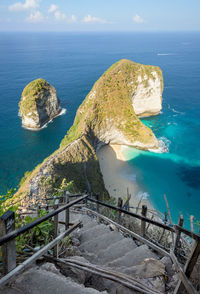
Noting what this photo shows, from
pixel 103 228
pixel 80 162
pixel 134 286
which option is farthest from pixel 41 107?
pixel 134 286

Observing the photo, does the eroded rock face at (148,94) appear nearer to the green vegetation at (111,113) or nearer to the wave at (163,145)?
the green vegetation at (111,113)

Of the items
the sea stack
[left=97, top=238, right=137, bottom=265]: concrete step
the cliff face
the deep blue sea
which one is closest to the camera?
[left=97, top=238, right=137, bottom=265]: concrete step

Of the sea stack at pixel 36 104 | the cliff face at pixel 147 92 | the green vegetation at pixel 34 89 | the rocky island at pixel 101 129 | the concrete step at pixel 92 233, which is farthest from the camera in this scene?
the cliff face at pixel 147 92

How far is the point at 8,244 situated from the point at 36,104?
176 ft

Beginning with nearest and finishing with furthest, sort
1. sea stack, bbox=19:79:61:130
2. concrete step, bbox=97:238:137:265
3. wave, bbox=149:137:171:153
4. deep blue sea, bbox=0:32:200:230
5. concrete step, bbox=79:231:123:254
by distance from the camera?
concrete step, bbox=97:238:137:265 < concrete step, bbox=79:231:123:254 < deep blue sea, bbox=0:32:200:230 < wave, bbox=149:137:171:153 < sea stack, bbox=19:79:61:130

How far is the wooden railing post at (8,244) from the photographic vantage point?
2801 mm

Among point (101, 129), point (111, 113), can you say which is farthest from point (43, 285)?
point (111, 113)

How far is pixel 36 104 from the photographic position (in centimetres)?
5334

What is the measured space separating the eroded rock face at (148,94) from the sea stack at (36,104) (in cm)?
2195

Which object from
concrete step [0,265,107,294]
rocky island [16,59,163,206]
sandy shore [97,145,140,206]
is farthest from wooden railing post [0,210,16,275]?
sandy shore [97,145,140,206]

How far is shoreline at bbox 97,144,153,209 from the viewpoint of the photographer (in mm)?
33594

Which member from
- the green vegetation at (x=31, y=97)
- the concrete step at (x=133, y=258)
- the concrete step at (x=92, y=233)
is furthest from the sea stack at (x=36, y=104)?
the concrete step at (x=133, y=258)

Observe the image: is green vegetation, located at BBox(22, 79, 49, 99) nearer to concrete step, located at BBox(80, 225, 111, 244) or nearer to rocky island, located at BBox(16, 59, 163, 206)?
rocky island, located at BBox(16, 59, 163, 206)

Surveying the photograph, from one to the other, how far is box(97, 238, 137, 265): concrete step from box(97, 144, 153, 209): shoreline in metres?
26.8
